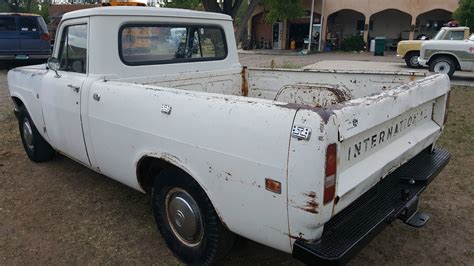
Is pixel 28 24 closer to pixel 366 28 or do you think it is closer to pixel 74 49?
pixel 74 49

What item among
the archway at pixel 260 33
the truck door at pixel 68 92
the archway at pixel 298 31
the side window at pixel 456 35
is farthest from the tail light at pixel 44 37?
the archway at pixel 298 31

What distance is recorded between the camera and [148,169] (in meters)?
3.05

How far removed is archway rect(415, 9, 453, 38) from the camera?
2756 centimetres

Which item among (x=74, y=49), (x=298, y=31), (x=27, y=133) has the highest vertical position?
(x=74, y=49)

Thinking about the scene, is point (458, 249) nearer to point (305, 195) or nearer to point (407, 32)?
point (305, 195)

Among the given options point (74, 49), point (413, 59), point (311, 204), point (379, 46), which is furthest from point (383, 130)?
point (379, 46)

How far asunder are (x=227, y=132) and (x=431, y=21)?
30569mm

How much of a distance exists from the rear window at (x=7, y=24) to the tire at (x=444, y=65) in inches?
571

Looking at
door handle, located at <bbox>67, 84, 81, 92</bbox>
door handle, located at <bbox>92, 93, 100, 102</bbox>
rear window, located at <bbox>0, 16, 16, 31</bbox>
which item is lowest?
door handle, located at <bbox>92, 93, 100, 102</bbox>

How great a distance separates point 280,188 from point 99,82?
1.99 metres

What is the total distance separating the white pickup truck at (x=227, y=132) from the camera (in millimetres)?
2008

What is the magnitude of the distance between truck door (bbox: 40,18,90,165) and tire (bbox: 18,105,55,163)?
28.7 inches

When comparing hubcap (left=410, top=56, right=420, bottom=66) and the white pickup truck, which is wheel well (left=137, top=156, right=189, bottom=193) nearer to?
the white pickup truck

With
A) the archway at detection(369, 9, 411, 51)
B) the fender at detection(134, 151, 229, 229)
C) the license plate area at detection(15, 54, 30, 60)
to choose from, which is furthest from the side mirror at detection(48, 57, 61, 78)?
the archway at detection(369, 9, 411, 51)
